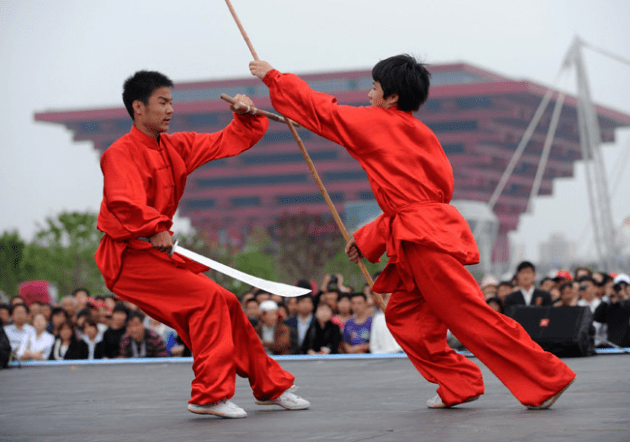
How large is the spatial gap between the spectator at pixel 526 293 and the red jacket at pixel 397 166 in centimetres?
526

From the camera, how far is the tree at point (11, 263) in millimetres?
33969

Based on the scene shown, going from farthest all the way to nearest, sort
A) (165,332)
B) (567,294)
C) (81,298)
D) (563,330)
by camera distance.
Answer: (81,298)
(165,332)
(567,294)
(563,330)

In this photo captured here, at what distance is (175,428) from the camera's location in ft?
13.6

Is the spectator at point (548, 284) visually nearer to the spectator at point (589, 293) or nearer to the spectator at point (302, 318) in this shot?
the spectator at point (589, 293)

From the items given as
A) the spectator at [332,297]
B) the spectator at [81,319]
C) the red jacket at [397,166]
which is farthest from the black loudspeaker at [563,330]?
the spectator at [81,319]

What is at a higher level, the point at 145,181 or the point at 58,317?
the point at 145,181

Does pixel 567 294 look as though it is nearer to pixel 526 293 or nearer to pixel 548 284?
pixel 526 293

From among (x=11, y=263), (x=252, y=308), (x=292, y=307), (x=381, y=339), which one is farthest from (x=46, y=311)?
(x=11, y=263)

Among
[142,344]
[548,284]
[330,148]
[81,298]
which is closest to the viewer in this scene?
[142,344]

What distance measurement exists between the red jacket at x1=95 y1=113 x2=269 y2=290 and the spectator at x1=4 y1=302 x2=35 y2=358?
657 centimetres

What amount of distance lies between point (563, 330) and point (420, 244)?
15.0 feet

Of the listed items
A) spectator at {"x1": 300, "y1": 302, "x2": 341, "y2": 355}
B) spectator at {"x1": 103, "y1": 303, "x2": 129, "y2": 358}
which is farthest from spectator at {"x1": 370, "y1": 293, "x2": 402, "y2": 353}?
spectator at {"x1": 103, "y1": 303, "x2": 129, "y2": 358}

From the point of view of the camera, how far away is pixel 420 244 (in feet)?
14.6

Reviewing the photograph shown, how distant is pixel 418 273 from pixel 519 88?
3014 inches
